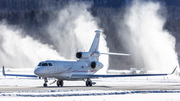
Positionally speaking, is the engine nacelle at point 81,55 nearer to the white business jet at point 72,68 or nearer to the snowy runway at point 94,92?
the white business jet at point 72,68

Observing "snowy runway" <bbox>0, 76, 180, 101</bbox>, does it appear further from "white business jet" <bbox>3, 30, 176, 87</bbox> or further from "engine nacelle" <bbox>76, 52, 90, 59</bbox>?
"engine nacelle" <bbox>76, 52, 90, 59</bbox>

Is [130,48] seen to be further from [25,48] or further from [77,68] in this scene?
[77,68]

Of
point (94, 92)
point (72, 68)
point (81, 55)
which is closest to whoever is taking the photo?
point (94, 92)

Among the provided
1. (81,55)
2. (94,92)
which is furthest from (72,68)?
(94,92)

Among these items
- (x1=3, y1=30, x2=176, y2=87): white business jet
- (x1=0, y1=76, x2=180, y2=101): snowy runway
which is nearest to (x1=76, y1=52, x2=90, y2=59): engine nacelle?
(x1=3, y1=30, x2=176, y2=87): white business jet

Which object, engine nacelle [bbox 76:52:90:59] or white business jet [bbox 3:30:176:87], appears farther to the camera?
engine nacelle [bbox 76:52:90:59]

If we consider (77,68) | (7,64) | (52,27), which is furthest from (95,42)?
(52,27)

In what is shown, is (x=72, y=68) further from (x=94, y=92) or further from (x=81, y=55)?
(x=94, y=92)

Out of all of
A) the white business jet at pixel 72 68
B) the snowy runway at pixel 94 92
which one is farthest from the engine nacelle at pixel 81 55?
the snowy runway at pixel 94 92

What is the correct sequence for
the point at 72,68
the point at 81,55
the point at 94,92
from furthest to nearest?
1. the point at 81,55
2. the point at 72,68
3. the point at 94,92

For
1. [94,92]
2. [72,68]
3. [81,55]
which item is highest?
[81,55]

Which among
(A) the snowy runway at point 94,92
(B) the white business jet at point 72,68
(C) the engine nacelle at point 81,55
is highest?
(C) the engine nacelle at point 81,55

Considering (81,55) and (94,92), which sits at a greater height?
(81,55)

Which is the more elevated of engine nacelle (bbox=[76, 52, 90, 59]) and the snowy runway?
engine nacelle (bbox=[76, 52, 90, 59])
